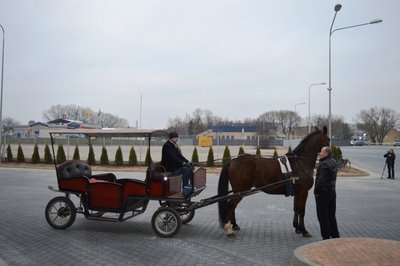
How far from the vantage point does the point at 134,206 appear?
8523 millimetres

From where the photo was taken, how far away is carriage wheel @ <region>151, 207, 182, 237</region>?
792 cm

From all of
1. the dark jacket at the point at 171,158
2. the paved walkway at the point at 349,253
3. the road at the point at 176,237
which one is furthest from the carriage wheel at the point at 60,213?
the paved walkway at the point at 349,253

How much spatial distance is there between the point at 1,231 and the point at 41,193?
23.0ft

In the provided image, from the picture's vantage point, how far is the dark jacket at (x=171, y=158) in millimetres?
8445

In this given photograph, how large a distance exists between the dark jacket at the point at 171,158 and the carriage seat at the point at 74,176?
1.56 metres

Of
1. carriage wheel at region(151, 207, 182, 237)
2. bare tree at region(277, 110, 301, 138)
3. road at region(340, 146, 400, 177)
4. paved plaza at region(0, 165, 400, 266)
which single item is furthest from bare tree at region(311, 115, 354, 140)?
carriage wheel at region(151, 207, 182, 237)

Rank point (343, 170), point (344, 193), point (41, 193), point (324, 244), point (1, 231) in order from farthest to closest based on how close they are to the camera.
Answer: point (343, 170) → point (344, 193) → point (41, 193) → point (1, 231) → point (324, 244)

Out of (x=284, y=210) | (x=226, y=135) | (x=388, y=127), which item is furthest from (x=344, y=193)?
(x=388, y=127)

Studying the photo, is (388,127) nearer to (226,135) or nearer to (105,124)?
(226,135)

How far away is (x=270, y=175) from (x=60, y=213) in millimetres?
4606

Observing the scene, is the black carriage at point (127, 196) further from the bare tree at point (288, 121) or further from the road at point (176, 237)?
the bare tree at point (288, 121)

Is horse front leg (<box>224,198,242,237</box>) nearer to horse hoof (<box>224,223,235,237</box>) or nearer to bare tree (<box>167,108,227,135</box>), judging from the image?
horse hoof (<box>224,223,235,237</box>)

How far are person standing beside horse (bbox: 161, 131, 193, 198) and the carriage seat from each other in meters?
1.60

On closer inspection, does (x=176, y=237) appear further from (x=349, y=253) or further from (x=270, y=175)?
(x=349, y=253)
